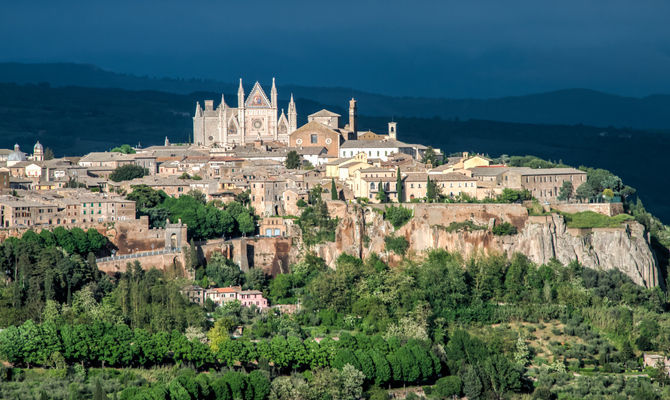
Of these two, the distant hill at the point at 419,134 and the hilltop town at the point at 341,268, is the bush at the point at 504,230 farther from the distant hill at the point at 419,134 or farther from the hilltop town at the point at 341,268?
the distant hill at the point at 419,134

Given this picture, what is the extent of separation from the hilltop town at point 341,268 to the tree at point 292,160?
0.11m

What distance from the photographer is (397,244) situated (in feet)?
215

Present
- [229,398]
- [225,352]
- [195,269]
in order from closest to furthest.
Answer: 1. [229,398]
2. [225,352]
3. [195,269]

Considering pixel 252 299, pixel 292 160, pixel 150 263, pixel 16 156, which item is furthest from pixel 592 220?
pixel 16 156

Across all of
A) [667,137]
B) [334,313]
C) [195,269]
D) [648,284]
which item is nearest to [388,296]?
[334,313]

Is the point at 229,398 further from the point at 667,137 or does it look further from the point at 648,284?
the point at 667,137

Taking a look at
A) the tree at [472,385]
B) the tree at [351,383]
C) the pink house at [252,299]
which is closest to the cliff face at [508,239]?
the pink house at [252,299]

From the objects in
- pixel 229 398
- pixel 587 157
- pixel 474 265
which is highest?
pixel 587 157

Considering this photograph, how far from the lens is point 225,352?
2136 inches

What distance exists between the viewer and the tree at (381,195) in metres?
67.9

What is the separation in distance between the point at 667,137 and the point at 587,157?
2260cm

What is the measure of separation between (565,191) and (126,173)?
2476cm

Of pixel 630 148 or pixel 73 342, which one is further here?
pixel 630 148

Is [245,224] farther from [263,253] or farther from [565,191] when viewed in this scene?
[565,191]
